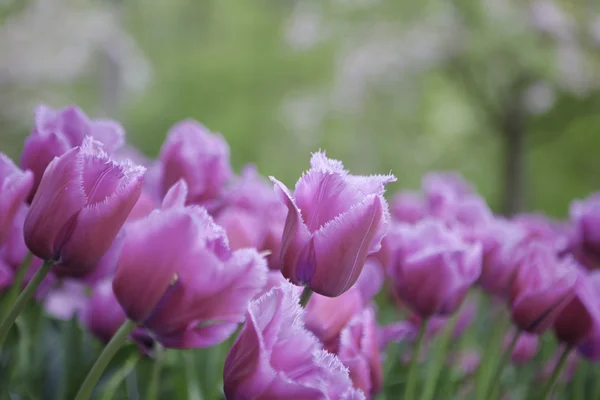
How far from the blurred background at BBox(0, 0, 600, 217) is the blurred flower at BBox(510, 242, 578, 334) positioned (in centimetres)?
388

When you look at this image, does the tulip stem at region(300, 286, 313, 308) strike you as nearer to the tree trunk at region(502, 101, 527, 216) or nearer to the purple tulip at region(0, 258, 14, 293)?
the purple tulip at region(0, 258, 14, 293)

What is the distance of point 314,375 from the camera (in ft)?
1.26

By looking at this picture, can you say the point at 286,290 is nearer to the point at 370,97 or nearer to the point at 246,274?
the point at 246,274

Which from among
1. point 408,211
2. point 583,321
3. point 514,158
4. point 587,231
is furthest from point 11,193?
point 514,158

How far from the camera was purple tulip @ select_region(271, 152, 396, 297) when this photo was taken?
428mm

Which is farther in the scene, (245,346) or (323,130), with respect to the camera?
(323,130)

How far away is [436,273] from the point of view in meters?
0.65

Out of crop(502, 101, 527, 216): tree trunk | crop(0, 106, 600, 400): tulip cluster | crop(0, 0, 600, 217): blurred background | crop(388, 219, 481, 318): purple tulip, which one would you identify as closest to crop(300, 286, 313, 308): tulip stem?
crop(0, 106, 600, 400): tulip cluster

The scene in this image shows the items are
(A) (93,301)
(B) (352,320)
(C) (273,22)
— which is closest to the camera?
(B) (352,320)

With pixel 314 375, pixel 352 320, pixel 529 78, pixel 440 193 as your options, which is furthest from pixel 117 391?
pixel 529 78

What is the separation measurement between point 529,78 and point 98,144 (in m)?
4.96

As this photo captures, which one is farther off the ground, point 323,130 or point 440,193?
point 323,130

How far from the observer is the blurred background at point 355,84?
Answer: 4.78 metres

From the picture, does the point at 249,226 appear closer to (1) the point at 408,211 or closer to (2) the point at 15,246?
(2) the point at 15,246
